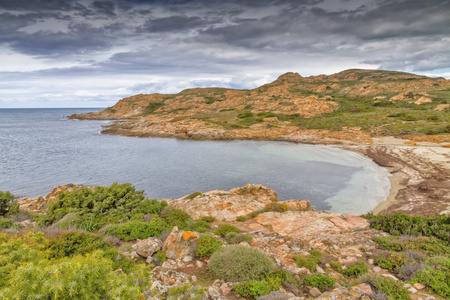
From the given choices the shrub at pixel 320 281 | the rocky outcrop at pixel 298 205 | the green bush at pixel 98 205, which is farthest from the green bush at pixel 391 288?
the green bush at pixel 98 205

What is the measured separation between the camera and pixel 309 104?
8025 cm

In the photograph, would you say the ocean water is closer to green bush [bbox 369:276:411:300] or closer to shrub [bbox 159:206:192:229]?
shrub [bbox 159:206:192:229]

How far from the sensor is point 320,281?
6.55 m

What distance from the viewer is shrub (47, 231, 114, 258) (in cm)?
669

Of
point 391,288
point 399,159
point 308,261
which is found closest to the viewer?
point 391,288

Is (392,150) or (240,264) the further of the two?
(392,150)

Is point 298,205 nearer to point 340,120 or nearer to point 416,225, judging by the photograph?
point 416,225

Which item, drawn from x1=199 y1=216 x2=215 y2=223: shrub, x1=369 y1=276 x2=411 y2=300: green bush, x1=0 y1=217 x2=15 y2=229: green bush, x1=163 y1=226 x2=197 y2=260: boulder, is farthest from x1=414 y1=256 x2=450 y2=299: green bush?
x1=0 y1=217 x2=15 y2=229: green bush

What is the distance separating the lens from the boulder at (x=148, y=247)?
799 centimetres

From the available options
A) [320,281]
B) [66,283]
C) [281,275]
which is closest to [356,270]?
[320,281]

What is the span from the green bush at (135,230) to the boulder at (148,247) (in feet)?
4.88

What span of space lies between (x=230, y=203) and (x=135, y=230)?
25.6 ft

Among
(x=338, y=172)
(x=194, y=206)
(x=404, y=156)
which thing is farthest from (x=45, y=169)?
(x=404, y=156)

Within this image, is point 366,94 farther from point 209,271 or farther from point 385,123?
point 209,271
